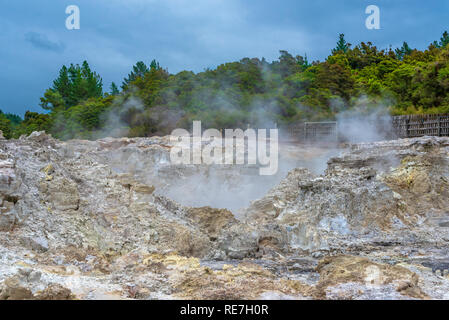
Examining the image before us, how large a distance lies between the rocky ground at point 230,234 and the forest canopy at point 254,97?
851 centimetres

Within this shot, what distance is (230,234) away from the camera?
7.11m

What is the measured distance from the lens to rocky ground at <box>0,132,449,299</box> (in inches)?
173

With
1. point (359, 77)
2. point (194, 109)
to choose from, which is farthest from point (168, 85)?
point (359, 77)

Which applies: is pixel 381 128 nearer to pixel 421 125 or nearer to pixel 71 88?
pixel 421 125

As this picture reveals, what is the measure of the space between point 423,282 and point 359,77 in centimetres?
2253

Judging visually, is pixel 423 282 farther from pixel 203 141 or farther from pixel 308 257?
pixel 203 141

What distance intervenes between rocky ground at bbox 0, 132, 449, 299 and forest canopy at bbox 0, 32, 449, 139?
335 inches

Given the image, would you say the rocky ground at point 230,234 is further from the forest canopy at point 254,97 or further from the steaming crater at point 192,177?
the forest canopy at point 254,97

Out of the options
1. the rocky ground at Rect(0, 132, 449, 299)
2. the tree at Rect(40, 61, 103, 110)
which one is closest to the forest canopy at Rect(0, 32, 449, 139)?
the tree at Rect(40, 61, 103, 110)

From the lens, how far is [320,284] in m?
4.56

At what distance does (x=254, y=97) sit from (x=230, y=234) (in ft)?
53.2
